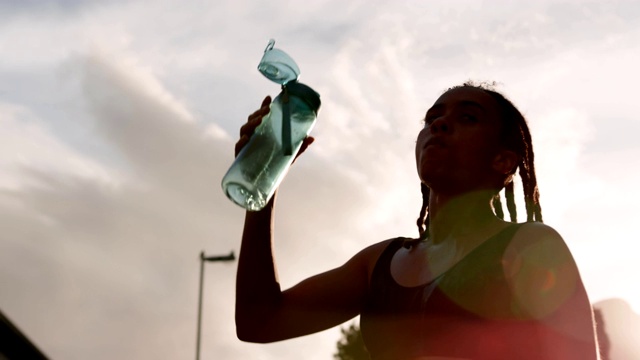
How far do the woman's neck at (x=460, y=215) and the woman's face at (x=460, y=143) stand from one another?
0.12 feet

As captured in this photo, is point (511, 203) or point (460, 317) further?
point (511, 203)

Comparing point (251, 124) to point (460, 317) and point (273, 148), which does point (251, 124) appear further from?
point (460, 317)

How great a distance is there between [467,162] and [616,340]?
13173 mm

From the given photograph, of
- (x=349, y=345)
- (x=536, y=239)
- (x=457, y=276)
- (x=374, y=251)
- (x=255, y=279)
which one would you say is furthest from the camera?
(x=349, y=345)

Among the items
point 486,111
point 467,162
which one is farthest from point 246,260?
point 486,111

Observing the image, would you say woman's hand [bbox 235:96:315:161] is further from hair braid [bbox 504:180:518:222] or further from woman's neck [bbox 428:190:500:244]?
hair braid [bbox 504:180:518:222]

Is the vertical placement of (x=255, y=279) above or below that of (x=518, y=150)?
below

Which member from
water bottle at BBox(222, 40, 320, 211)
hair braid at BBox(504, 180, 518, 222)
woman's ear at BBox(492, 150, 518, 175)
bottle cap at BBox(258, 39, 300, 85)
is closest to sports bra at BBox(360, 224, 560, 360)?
woman's ear at BBox(492, 150, 518, 175)

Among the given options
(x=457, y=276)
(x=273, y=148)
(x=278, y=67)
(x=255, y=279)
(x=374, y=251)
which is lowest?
(x=457, y=276)

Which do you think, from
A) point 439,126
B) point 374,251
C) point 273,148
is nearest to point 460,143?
point 439,126

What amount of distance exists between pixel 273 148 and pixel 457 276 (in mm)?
921

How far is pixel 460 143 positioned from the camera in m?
3.19

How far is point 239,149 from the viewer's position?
3.23 m

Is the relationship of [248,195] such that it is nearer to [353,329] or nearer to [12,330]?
[12,330]
